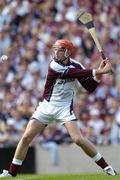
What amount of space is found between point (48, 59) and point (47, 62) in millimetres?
96

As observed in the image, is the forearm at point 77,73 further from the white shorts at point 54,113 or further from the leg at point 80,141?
the leg at point 80,141

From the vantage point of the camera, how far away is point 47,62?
54.3ft

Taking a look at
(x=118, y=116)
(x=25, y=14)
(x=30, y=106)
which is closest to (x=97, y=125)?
(x=118, y=116)

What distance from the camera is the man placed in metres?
9.46

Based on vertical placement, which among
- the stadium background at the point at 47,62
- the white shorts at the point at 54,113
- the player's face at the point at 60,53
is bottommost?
the stadium background at the point at 47,62

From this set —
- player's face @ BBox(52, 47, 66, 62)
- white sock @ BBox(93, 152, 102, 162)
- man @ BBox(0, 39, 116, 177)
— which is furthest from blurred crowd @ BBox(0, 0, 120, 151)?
player's face @ BBox(52, 47, 66, 62)

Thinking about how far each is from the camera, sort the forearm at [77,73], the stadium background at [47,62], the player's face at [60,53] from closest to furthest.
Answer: the forearm at [77,73]
the player's face at [60,53]
the stadium background at [47,62]

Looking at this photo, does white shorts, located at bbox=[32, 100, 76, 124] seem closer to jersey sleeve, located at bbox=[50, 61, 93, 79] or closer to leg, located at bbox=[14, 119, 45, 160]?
leg, located at bbox=[14, 119, 45, 160]

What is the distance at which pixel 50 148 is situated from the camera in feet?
47.8

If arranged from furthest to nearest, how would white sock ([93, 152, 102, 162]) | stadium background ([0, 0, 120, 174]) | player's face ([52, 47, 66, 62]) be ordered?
stadium background ([0, 0, 120, 174])
white sock ([93, 152, 102, 162])
player's face ([52, 47, 66, 62])

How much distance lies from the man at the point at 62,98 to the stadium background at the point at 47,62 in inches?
180

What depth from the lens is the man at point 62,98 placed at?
9461mm

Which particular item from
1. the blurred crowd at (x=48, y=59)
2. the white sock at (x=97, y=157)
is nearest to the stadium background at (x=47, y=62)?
the blurred crowd at (x=48, y=59)

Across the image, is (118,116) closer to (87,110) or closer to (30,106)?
(87,110)
